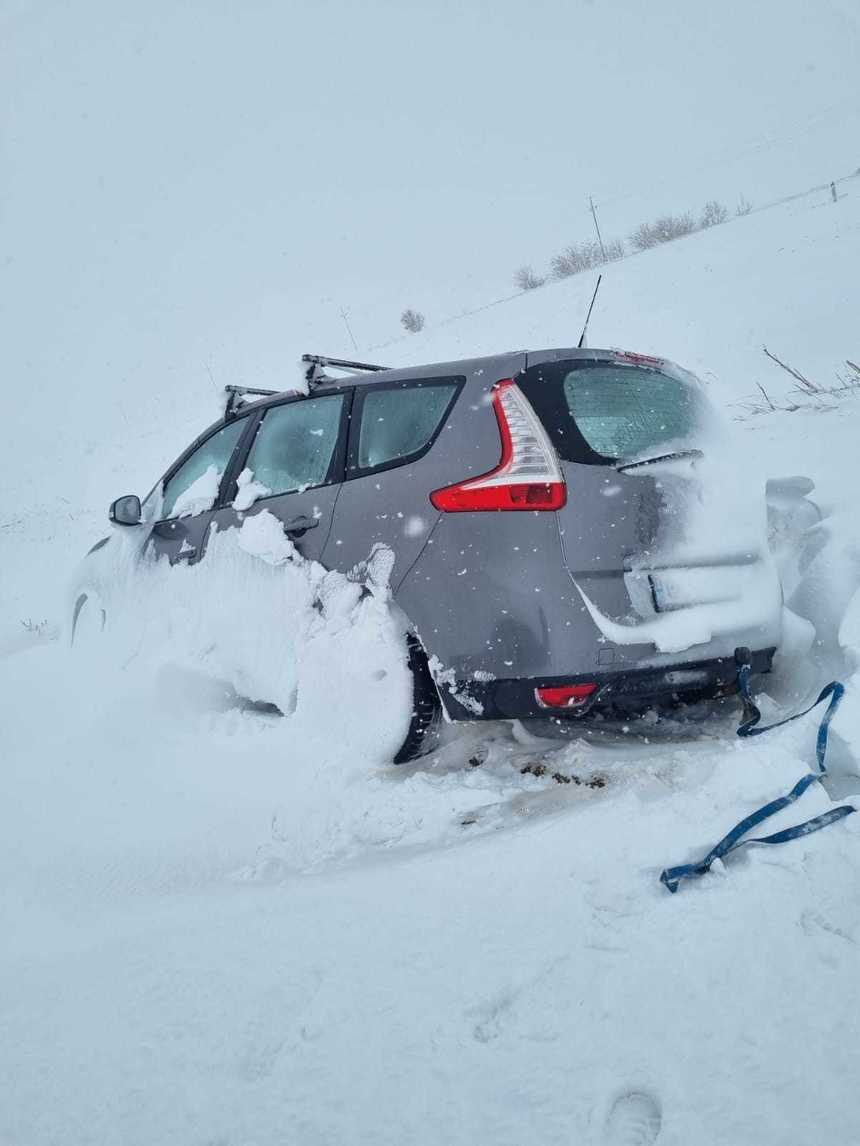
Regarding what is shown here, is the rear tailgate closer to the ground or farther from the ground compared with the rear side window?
closer to the ground

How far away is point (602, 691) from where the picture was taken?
214 centimetres

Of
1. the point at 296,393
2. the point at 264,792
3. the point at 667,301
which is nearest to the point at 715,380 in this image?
the point at 667,301

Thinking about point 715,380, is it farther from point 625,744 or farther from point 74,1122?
point 74,1122

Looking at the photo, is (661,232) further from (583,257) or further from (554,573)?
(554,573)

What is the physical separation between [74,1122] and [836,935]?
5.14ft

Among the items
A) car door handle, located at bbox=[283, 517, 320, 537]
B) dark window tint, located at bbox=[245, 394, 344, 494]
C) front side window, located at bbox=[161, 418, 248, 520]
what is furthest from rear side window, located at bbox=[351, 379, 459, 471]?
front side window, located at bbox=[161, 418, 248, 520]

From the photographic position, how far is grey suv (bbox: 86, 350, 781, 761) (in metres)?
2.17

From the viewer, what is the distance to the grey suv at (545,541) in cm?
217

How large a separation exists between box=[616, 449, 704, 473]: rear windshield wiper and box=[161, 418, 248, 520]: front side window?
2.07 meters

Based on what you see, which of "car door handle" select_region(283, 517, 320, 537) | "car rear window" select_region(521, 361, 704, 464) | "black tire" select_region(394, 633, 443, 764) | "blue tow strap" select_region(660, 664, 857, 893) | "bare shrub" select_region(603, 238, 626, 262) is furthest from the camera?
"bare shrub" select_region(603, 238, 626, 262)

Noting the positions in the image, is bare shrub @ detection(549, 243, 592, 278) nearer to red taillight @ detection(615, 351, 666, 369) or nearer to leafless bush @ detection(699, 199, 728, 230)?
leafless bush @ detection(699, 199, 728, 230)

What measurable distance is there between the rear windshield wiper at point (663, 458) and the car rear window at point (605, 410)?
0.14ft

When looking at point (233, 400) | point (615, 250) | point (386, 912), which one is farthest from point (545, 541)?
point (615, 250)

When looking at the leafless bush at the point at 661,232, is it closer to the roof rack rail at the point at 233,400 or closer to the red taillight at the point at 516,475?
the roof rack rail at the point at 233,400
